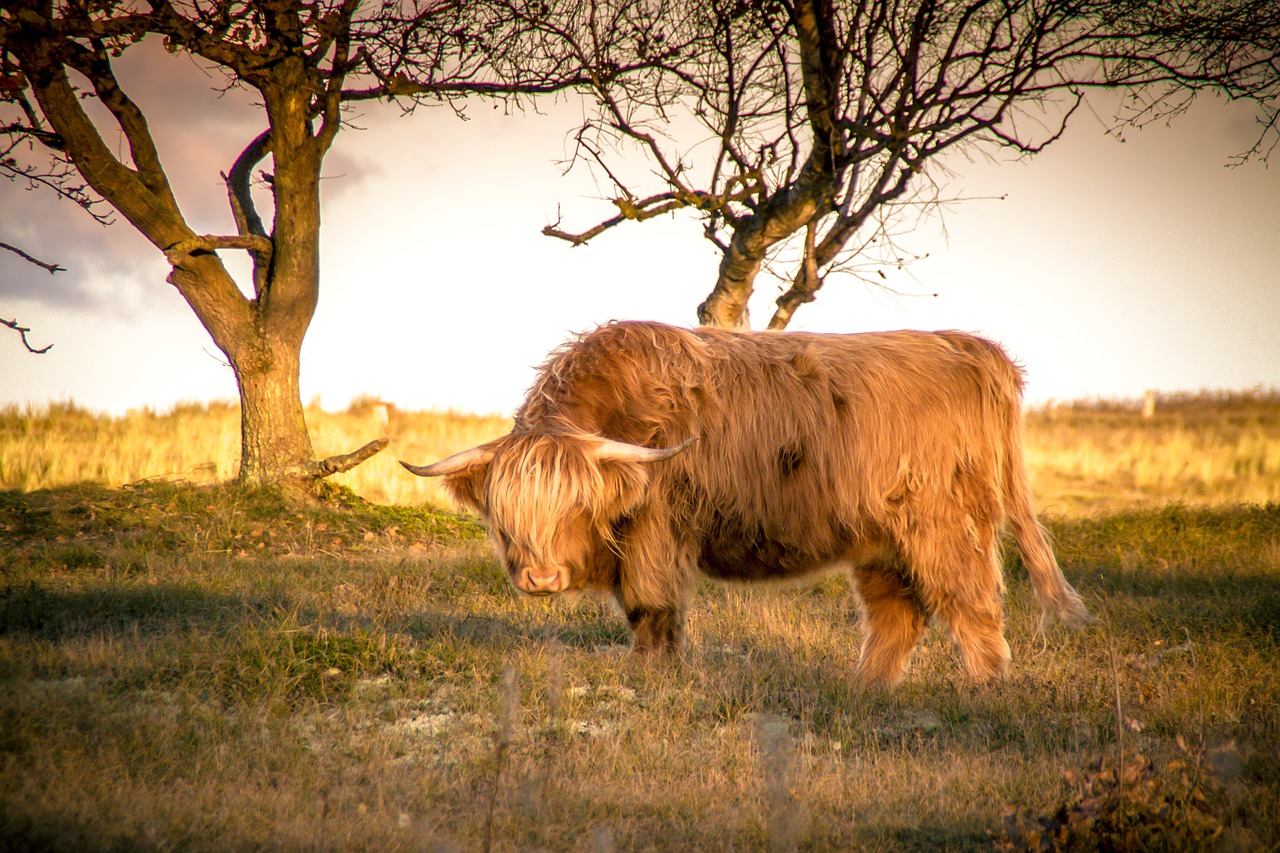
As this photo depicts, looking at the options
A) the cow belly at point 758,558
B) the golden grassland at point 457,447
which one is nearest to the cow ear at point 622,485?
the cow belly at point 758,558

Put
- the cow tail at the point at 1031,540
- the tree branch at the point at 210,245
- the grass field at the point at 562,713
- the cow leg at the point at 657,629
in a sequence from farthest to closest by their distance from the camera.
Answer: the tree branch at the point at 210,245
the cow tail at the point at 1031,540
the cow leg at the point at 657,629
the grass field at the point at 562,713

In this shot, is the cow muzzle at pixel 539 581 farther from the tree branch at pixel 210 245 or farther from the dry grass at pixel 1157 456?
the dry grass at pixel 1157 456

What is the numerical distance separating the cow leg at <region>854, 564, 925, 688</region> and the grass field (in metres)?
0.22

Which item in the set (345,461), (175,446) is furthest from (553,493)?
(175,446)

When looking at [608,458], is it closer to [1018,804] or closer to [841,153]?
[1018,804]

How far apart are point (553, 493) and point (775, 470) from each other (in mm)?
1253

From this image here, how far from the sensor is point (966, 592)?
5.10 m

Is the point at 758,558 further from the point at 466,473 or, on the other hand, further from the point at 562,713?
the point at 466,473

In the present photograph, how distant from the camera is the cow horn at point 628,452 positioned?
4609mm

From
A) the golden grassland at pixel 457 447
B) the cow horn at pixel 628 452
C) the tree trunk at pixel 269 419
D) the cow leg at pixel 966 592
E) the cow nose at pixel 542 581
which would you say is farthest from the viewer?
the golden grassland at pixel 457 447

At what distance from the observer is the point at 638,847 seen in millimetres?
3180

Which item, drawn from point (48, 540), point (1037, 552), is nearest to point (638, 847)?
point (1037, 552)

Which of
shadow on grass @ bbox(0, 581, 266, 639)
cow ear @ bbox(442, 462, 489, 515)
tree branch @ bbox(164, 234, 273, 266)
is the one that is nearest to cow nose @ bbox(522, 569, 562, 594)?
cow ear @ bbox(442, 462, 489, 515)

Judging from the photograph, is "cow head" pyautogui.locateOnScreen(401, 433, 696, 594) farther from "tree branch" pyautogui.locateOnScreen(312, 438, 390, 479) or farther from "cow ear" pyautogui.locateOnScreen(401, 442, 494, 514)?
"tree branch" pyautogui.locateOnScreen(312, 438, 390, 479)
